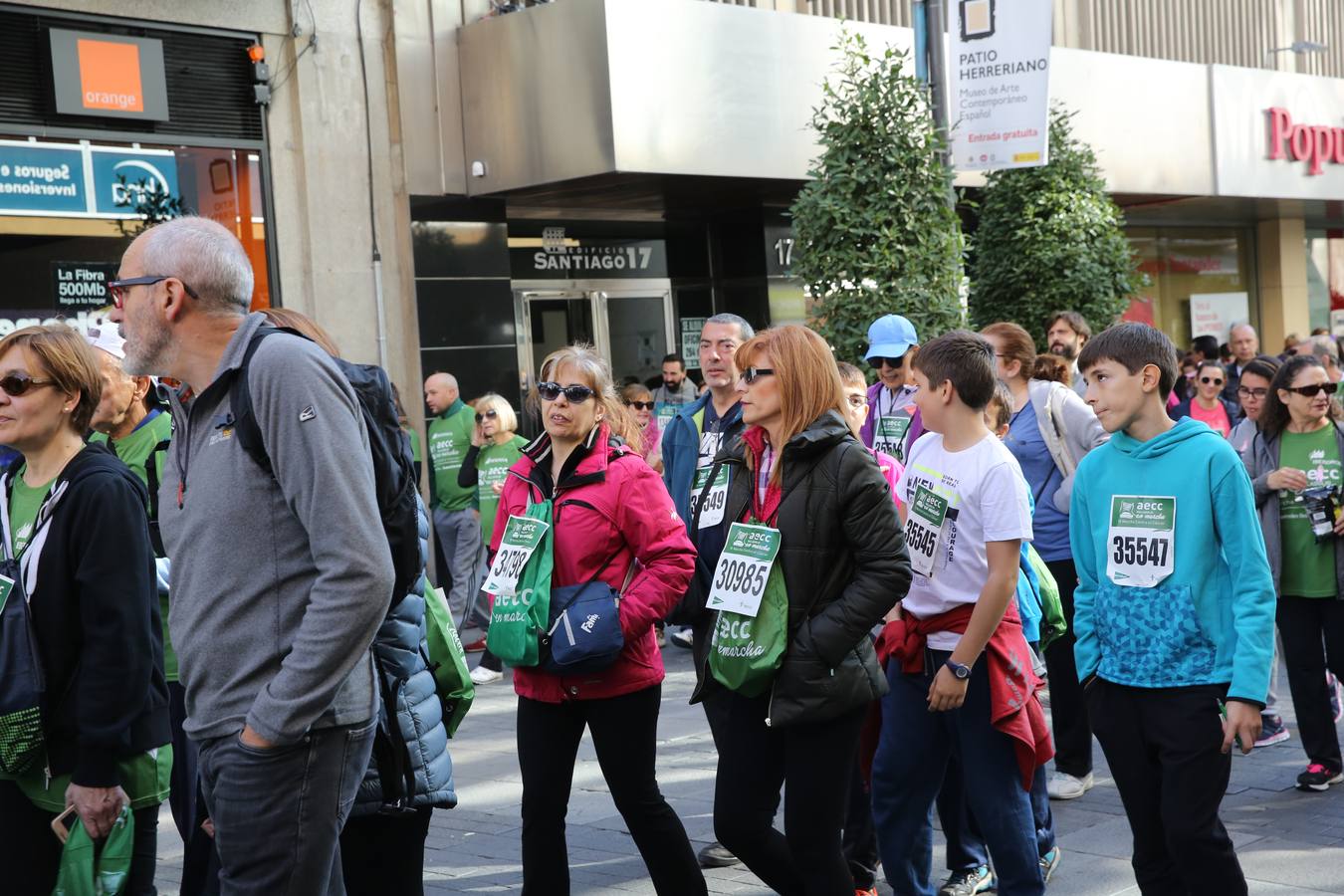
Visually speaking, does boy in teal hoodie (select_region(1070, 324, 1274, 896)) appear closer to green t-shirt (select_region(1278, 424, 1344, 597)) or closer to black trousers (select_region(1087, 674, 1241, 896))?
black trousers (select_region(1087, 674, 1241, 896))

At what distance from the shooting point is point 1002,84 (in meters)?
11.0

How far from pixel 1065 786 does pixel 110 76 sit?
9.20 metres

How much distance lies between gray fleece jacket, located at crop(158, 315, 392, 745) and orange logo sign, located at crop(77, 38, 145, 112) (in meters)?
9.62

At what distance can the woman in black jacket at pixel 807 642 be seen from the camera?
4199 millimetres

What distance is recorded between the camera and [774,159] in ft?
45.9

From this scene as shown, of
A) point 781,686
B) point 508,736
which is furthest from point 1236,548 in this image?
point 508,736

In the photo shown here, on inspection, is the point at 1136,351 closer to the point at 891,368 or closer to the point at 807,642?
the point at 807,642

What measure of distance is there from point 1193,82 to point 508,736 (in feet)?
44.9

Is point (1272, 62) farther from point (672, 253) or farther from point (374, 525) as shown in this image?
point (374, 525)

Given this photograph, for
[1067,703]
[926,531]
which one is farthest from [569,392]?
[1067,703]

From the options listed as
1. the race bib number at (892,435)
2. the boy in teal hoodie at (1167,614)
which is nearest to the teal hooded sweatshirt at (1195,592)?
the boy in teal hoodie at (1167,614)

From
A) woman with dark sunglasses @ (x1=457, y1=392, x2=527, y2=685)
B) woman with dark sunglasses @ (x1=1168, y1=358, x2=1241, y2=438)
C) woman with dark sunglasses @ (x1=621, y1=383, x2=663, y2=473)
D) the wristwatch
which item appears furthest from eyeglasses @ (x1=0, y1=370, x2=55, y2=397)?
woman with dark sunglasses @ (x1=1168, y1=358, x2=1241, y2=438)

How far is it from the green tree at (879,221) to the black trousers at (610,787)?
5.88 meters

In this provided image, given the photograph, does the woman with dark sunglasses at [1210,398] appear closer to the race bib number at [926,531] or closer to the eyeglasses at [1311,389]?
the eyeglasses at [1311,389]
